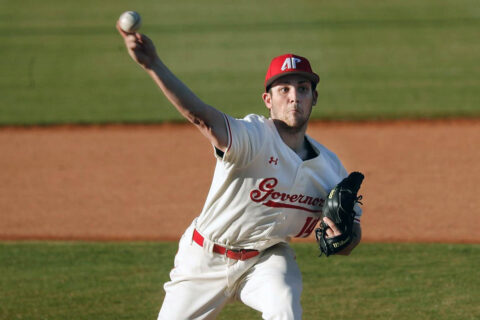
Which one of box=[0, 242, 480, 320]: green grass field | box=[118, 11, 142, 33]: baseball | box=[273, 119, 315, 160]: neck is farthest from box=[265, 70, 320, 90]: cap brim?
box=[0, 242, 480, 320]: green grass field

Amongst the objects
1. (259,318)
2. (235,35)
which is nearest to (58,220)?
(259,318)

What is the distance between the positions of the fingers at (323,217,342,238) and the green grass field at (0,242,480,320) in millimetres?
1811

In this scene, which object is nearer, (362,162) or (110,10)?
(362,162)

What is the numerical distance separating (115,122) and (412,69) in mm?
6788

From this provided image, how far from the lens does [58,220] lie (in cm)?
916

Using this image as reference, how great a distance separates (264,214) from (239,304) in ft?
7.80

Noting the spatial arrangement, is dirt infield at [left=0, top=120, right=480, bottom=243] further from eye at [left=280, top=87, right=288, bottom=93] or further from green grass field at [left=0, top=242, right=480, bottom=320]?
eye at [left=280, top=87, right=288, bottom=93]

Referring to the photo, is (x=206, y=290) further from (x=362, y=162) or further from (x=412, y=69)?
(x=412, y=69)

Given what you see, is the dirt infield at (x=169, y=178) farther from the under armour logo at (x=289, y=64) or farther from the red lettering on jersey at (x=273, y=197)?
the under armour logo at (x=289, y=64)

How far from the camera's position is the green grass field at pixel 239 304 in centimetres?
631

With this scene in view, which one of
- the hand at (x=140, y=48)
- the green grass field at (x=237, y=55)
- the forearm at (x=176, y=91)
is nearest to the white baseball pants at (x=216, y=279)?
the forearm at (x=176, y=91)

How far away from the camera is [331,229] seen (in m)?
4.53

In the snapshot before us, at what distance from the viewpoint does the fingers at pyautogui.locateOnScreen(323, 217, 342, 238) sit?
14.6 ft

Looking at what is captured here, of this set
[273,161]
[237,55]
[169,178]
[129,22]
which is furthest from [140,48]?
[237,55]
